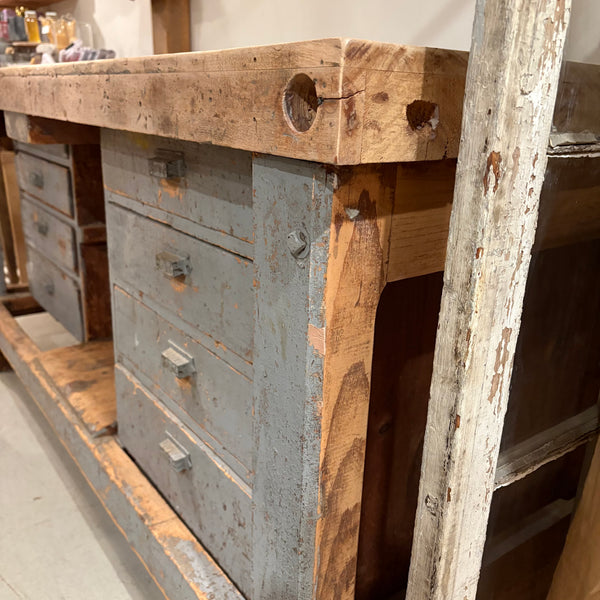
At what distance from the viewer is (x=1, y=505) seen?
1452 mm

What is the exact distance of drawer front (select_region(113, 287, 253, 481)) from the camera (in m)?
0.83

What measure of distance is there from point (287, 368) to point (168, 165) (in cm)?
40

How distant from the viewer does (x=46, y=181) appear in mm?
1779

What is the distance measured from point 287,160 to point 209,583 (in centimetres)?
70

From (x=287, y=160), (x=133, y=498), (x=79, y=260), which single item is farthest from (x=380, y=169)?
(x=79, y=260)

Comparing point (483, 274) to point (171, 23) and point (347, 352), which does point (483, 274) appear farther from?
point (171, 23)

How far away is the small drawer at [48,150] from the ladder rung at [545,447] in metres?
1.44

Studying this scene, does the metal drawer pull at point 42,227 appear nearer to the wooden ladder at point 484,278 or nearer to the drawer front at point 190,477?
the drawer front at point 190,477

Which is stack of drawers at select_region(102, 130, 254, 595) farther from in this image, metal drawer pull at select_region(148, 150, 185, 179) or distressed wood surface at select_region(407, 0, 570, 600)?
distressed wood surface at select_region(407, 0, 570, 600)

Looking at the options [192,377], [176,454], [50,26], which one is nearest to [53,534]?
[176,454]

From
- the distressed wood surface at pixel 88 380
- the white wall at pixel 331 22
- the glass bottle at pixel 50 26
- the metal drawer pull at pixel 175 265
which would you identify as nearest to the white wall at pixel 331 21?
the white wall at pixel 331 22

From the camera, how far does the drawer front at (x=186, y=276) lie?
30.6 inches

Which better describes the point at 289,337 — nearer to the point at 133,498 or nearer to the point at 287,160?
the point at 287,160

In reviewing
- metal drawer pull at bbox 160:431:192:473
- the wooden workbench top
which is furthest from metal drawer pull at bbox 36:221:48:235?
the wooden workbench top
